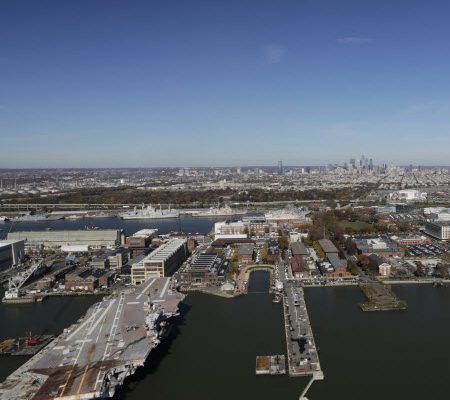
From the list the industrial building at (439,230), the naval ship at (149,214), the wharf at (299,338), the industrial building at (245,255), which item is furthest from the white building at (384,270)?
the naval ship at (149,214)

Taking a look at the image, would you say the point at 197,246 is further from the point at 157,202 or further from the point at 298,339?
the point at 157,202

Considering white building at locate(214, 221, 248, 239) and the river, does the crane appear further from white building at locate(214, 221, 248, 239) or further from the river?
white building at locate(214, 221, 248, 239)

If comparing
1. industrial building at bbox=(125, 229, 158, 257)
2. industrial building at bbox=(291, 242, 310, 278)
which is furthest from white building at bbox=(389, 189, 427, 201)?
industrial building at bbox=(125, 229, 158, 257)

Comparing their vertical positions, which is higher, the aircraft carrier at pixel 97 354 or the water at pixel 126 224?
the aircraft carrier at pixel 97 354

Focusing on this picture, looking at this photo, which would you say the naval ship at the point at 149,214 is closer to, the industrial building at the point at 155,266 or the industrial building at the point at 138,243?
the industrial building at the point at 138,243

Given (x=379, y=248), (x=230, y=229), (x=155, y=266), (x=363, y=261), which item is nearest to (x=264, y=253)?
(x=363, y=261)

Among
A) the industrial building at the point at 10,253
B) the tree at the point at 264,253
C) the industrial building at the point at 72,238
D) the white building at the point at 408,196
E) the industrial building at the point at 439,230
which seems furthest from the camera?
the white building at the point at 408,196

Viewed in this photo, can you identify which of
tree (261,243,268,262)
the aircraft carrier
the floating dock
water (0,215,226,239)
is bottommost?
water (0,215,226,239)
